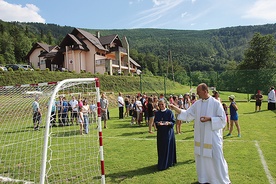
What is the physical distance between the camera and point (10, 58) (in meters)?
67.9

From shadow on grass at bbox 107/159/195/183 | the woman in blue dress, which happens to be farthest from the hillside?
shadow on grass at bbox 107/159/195/183

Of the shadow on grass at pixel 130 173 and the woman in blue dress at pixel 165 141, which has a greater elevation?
the woman in blue dress at pixel 165 141

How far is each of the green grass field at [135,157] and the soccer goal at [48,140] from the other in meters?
0.03

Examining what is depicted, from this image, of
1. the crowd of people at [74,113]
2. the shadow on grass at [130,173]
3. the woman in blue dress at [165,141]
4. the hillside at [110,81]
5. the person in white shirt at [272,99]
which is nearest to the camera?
the shadow on grass at [130,173]

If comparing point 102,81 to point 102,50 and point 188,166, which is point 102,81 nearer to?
point 102,50

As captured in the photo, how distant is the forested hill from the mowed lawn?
89.5 m

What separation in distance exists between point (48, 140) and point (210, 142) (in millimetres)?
3490

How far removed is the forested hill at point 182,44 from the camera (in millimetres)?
106375

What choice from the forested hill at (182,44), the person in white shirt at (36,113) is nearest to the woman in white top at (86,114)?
the person in white shirt at (36,113)

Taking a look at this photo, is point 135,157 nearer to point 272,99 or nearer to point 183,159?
point 183,159

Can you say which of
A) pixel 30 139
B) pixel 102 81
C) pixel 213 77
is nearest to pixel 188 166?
pixel 30 139

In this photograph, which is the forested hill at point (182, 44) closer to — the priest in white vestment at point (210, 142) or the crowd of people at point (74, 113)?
the crowd of people at point (74, 113)

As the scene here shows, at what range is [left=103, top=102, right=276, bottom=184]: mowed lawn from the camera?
558 centimetres

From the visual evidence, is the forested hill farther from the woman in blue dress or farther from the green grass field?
the woman in blue dress
